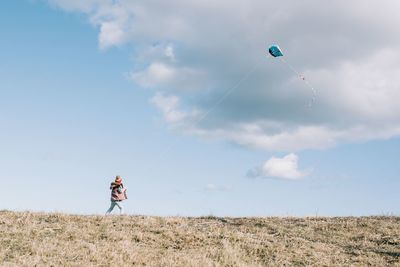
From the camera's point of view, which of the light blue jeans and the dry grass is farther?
the light blue jeans

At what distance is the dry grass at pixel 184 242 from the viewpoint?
15398 millimetres

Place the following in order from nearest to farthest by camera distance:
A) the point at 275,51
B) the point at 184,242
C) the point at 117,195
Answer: the point at 184,242 → the point at 117,195 → the point at 275,51

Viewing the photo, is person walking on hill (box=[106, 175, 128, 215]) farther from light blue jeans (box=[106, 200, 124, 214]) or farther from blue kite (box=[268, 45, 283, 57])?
blue kite (box=[268, 45, 283, 57])

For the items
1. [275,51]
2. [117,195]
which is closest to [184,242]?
[117,195]

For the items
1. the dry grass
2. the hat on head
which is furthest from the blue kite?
the hat on head

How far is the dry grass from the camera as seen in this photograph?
1540 cm

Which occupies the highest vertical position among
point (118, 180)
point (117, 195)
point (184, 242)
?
point (118, 180)

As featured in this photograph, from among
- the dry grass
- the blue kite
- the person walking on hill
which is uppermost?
the blue kite

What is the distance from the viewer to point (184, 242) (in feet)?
58.9

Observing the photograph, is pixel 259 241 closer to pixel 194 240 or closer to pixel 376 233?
pixel 194 240

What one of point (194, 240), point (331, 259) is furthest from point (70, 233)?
point (331, 259)

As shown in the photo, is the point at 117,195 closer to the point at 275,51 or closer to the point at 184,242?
the point at 184,242

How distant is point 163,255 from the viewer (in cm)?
1616

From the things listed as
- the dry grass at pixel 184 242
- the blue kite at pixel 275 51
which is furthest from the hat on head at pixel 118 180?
the blue kite at pixel 275 51
